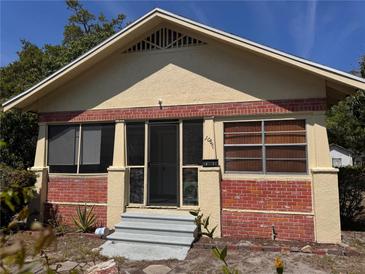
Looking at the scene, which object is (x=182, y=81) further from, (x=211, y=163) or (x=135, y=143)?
(x=211, y=163)

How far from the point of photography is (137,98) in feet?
29.3

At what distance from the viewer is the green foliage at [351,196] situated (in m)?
8.79

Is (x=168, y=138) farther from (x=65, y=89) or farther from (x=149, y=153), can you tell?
(x=65, y=89)

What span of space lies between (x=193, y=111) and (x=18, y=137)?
320 inches

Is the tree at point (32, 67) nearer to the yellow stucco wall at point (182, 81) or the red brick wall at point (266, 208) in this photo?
the yellow stucco wall at point (182, 81)

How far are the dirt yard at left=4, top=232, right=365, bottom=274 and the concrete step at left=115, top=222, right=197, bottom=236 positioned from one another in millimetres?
568

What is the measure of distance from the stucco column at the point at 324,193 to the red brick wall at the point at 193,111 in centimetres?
59

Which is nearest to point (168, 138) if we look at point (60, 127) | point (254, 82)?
point (254, 82)

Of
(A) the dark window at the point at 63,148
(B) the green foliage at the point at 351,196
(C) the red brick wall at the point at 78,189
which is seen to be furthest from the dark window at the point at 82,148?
(B) the green foliage at the point at 351,196

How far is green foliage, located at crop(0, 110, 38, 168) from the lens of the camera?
12.2 metres

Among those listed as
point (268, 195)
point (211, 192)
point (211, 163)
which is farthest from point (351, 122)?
point (211, 192)

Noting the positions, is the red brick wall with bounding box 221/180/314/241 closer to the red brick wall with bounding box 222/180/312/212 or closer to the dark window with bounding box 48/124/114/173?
the red brick wall with bounding box 222/180/312/212

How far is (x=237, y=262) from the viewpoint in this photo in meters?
6.05

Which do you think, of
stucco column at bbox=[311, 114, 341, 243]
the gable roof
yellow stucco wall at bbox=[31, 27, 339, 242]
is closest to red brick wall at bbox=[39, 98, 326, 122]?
yellow stucco wall at bbox=[31, 27, 339, 242]
